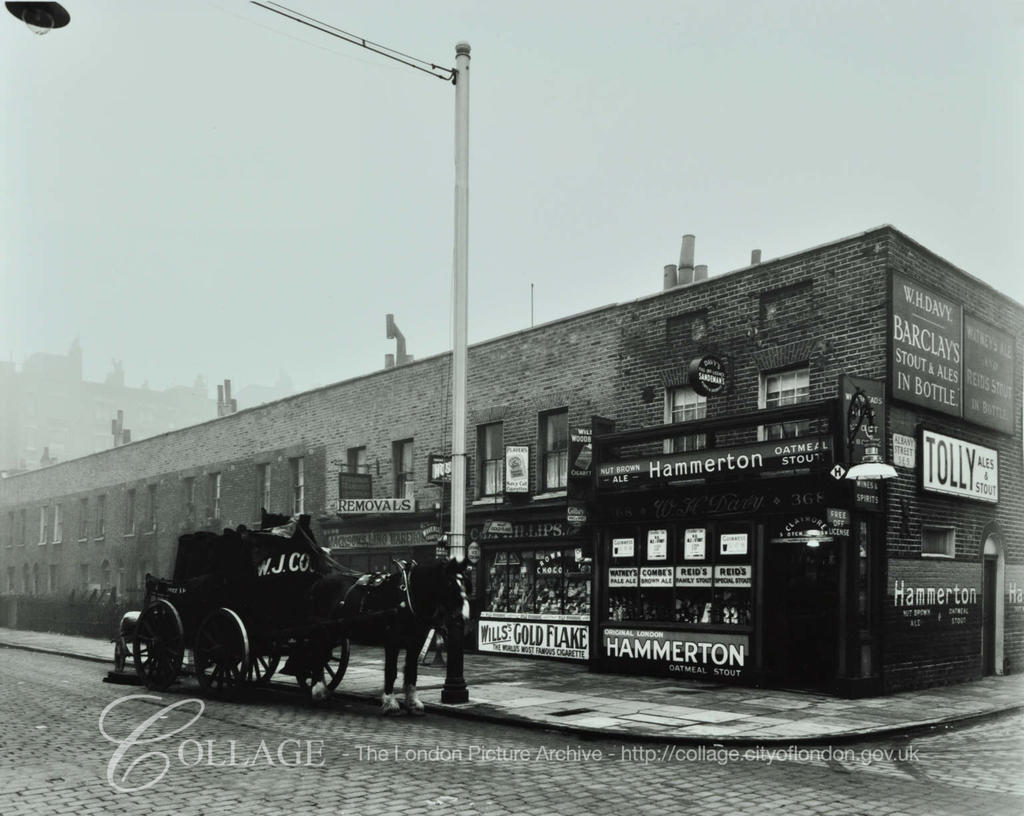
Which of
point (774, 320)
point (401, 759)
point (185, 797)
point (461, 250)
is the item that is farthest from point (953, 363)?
→ point (185, 797)

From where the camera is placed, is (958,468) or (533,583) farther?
(533,583)

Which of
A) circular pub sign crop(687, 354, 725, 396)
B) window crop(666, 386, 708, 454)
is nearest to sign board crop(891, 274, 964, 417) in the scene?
circular pub sign crop(687, 354, 725, 396)

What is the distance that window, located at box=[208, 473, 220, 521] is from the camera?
32906 millimetres

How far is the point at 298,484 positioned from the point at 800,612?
56.3ft

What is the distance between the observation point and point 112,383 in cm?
9594

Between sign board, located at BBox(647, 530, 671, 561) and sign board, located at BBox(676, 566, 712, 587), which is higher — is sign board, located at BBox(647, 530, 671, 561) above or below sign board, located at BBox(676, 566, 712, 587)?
above

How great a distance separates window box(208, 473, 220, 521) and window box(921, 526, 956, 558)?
2306 cm

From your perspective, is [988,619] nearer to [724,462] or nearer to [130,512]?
[724,462]

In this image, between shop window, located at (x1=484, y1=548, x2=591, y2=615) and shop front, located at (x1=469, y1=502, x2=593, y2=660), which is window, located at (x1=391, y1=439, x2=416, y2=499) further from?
shop window, located at (x1=484, y1=548, x2=591, y2=615)

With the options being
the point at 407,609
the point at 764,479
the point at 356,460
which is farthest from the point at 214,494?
the point at 407,609

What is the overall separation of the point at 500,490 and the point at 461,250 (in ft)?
30.2

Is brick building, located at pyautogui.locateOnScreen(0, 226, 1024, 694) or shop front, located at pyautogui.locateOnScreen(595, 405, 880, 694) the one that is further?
brick building, located at pyautogui.locateOnScreen(0, 226, 1024, 694)

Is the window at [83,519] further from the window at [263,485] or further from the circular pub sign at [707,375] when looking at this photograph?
the circular pub sign at [707,375]

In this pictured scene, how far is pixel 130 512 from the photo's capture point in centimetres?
3853
